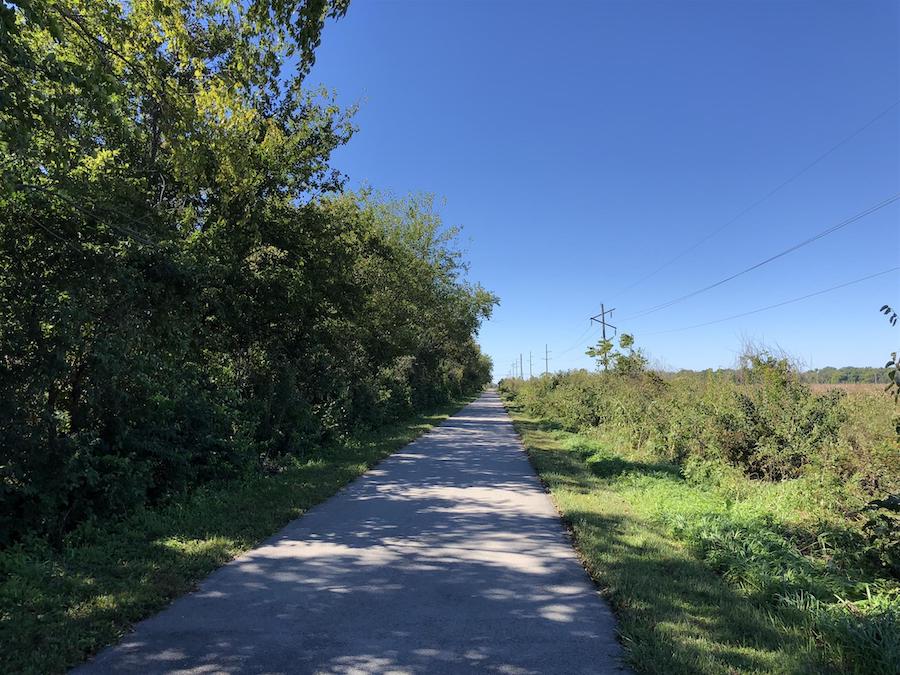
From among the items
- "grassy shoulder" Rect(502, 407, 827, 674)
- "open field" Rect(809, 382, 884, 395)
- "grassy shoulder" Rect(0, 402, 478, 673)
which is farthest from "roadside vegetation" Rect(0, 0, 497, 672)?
"open field" Rect(809, 382, 884, 395)

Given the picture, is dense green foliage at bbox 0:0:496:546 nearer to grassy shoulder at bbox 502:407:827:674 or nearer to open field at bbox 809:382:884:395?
grassy shoulder at bbox 502:407:827:674

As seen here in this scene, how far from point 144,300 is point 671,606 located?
6.36 meters

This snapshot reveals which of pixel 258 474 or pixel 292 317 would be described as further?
pixel 292 317

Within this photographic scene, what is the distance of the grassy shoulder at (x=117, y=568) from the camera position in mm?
3592

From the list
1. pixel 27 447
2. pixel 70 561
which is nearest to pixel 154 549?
pixel 70 561

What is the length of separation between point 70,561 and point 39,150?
4006mm

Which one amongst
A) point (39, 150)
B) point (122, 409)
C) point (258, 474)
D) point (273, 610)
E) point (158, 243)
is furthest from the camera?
point (258, 474)

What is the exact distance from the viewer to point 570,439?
17.2 metres

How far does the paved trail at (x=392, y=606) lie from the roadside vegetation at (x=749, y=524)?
0.44 meters

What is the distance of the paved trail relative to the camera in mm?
3480

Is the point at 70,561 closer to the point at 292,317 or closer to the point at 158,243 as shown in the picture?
the point at 158,243

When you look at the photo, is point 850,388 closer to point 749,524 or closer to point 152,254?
point 749,524

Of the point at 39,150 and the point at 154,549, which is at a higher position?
the point at 39,150

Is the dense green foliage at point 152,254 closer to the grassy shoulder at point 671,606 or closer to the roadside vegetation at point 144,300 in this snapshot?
the roadside vegetation at point 144,300
